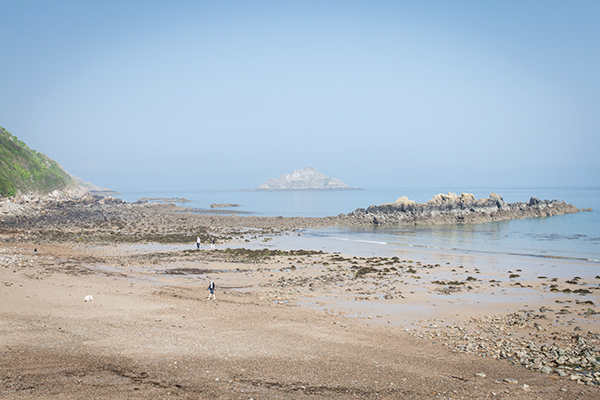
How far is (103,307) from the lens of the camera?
42.3ft

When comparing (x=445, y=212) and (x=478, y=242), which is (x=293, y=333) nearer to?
(x=478, y=242)

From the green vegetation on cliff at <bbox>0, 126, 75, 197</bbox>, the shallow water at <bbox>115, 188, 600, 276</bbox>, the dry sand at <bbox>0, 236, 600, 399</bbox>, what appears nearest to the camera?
the dry sand at <bbox>0, 236, 600, 399</bbox>

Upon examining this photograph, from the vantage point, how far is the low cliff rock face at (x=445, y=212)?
55.8 meters

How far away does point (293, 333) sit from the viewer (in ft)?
37.0

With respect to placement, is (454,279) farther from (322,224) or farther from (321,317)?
(322,224)

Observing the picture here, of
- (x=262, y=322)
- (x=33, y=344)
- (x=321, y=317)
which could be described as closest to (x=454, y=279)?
(x=321, y=317)

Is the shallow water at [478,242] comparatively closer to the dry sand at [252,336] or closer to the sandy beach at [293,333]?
the sandy beach at [293,333]

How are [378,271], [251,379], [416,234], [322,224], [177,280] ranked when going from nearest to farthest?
[251,379]
[177,280]
[378,271]
[416,234]
[322,224]

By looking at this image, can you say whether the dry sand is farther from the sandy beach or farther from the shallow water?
the shallow water

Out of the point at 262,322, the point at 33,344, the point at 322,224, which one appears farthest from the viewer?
the point at 322,224

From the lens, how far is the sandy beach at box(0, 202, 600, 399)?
25.8ft

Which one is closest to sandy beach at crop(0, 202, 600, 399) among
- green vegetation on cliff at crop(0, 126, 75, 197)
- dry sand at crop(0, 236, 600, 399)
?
dry sand at crop(0, 236, 600, 399)

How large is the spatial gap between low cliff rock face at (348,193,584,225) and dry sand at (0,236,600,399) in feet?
117

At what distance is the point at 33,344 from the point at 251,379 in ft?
18.9
